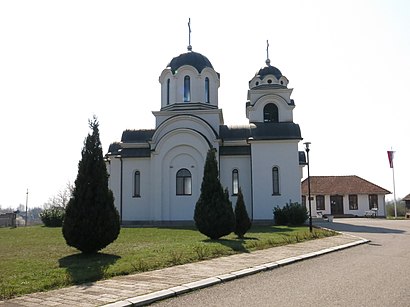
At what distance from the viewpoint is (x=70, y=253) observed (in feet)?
45.2

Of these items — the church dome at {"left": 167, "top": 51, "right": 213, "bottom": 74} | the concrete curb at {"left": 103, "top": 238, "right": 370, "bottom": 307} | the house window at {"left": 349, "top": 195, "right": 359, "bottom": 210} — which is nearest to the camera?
the concrete curb at {"left": 103, "top": 238, "right": 370, "bottom": 307}

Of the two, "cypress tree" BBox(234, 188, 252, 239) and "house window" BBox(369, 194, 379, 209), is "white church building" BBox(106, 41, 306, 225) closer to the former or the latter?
"cypress tree" BBox(234, 188, 252, 239)

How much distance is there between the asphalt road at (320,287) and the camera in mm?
7625

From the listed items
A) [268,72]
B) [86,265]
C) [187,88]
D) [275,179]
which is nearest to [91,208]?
[86,265]

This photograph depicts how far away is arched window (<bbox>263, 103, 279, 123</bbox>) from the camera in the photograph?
36.2 m

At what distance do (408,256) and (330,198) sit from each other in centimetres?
4342

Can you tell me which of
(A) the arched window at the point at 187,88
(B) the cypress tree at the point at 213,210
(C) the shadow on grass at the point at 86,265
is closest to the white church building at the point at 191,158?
(A) the arched window at the point at 187,88

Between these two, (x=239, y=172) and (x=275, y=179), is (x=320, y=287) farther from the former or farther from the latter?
(x=239, y=172)

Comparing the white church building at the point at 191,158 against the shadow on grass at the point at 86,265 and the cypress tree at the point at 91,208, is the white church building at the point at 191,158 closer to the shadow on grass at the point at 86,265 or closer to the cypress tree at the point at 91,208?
the cypress tree at the point at 91,208

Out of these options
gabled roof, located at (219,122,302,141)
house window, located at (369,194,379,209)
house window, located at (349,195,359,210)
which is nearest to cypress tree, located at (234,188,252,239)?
gabled roof, located at (219,122,302,141)

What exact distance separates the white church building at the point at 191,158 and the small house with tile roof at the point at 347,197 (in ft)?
77.4

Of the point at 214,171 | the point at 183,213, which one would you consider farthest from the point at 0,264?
the point at 183,213

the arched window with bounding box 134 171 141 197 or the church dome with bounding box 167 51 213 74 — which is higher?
the church dome with bounding box 167 51 213 74

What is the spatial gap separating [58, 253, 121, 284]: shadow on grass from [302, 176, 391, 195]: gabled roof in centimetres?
4577
